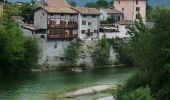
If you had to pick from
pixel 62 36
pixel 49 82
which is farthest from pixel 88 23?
pixel 49 82

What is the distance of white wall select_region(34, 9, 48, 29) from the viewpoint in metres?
69.9

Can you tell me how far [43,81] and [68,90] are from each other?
5872mm

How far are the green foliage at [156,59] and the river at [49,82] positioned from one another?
1281 cm

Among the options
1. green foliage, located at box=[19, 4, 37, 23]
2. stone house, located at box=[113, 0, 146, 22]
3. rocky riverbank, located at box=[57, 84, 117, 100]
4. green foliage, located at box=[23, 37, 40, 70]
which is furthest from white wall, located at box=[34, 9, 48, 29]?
stone house, located at box=[113, 0, 146, 22]

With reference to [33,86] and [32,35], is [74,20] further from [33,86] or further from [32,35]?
[33,86]

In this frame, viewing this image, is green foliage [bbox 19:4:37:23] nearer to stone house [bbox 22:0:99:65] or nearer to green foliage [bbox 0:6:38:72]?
stone house [bbox 22:0:99:65]

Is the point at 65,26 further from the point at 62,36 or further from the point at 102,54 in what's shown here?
the point at 102,54

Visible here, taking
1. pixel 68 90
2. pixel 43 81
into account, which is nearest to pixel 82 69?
pixel 43 81

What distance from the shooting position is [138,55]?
37969 millimetres

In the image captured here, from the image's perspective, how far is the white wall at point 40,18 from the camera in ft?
229

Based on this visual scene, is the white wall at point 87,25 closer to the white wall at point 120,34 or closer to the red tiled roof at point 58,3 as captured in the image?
the white wall at point 120,34

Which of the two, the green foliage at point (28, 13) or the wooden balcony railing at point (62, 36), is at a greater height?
the green foliage at point (28, 13)

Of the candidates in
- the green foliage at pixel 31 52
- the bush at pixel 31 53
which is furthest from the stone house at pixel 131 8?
the green foliage at pixel 31 52

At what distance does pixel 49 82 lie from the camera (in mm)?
A: 56719
